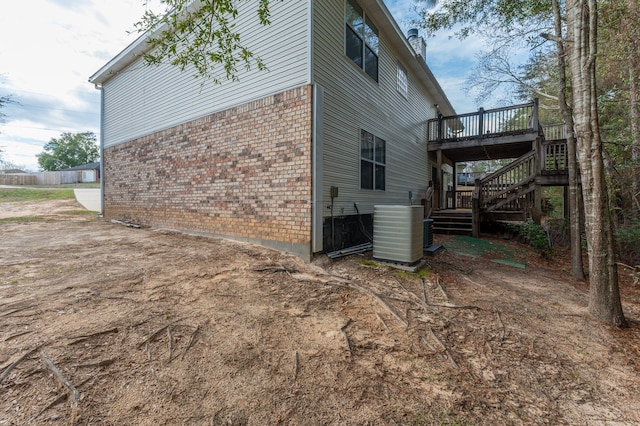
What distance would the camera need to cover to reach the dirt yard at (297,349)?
5.68ft

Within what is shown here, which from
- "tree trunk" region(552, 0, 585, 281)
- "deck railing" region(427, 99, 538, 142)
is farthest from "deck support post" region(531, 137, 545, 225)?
"tree trunk" region(552, 0, 585, 281)

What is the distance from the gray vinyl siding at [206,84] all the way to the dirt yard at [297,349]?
12.7 ft

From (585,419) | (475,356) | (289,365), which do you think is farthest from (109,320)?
(585,419)

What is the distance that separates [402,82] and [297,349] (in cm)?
946

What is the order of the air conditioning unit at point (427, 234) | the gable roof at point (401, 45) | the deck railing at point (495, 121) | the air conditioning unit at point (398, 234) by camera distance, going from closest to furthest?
the air conditioning unit at point (398, 234) → the air conditioning unit at point (427, 234) → the gable roof at point (401, 45) → the deck railing at point (495, 121)

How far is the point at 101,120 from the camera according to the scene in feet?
35.6

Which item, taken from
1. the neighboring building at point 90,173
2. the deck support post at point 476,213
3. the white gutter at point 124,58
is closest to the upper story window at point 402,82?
the deck support post at point 476,213

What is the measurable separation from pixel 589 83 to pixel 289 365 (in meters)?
4.52

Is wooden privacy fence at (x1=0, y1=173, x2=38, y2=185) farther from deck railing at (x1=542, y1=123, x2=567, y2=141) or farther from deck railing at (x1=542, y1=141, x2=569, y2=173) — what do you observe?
deck railing at (x1=542, y1=123, x2=567, y2=141)

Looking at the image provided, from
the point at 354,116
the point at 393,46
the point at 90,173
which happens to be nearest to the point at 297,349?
the point at 354,116

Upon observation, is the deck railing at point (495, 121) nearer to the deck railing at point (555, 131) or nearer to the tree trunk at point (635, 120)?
the deck railing at point (555, 131)

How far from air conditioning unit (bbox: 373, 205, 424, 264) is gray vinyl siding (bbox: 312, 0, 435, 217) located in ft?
3.41

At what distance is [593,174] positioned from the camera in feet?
10.4

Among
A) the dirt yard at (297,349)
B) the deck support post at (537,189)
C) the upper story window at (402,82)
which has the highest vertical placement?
the upper story window at (402,82)
